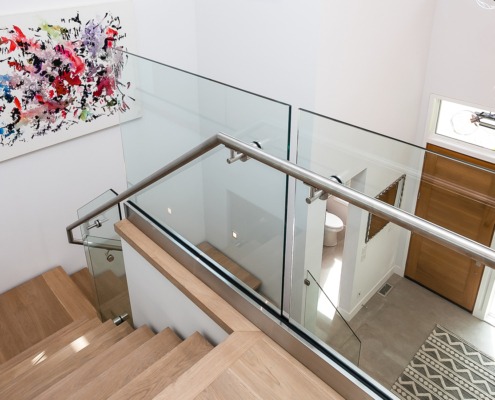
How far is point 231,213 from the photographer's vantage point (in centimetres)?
242

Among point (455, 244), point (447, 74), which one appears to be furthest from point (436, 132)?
point (455, 244)

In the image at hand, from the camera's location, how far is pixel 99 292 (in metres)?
4.04

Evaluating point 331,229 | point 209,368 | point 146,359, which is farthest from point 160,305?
point 331,229

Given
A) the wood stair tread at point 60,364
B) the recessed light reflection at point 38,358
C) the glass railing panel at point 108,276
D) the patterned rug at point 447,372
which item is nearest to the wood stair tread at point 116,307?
the glass railing panel at point 108,276

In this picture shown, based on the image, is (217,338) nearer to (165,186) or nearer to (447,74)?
(165,186)

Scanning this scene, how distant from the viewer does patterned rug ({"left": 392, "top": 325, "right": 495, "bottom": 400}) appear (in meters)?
1.39

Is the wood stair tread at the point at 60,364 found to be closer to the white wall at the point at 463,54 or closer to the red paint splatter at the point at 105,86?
the red paint splatter at the point at 105,86

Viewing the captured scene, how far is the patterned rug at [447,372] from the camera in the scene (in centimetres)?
139

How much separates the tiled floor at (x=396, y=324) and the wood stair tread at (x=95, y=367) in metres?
1.65

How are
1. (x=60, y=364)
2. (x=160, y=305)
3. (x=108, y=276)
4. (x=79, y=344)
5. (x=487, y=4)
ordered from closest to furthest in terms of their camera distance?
(x=160, y=305)
(x=60, y=364)
(x=79, y=344)
(x=108, y=276)
(x=487, y=4)

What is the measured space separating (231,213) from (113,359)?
1208mm

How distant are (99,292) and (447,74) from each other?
3909 millimetres

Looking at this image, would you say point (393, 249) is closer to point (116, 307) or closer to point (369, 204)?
point (369, 204)

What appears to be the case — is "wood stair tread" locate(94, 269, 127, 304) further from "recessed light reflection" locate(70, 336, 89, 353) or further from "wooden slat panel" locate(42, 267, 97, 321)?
"wooden slat panel" locate(42, 267, 97, 321)
